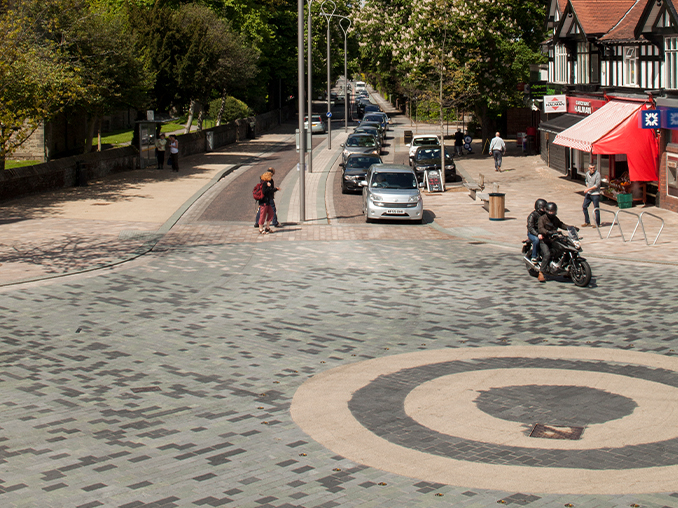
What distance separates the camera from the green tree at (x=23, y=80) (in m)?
23.7

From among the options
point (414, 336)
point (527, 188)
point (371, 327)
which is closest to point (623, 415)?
point (414, 336)

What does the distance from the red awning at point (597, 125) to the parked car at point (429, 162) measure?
666 centimetres

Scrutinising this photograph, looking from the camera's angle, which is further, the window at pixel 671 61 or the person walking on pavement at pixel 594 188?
the window at pixel 671 61

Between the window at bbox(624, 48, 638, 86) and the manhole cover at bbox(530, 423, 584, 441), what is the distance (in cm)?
2312

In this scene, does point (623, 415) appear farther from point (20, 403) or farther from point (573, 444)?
point (20, 403)

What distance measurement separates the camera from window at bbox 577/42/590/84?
1373 inches

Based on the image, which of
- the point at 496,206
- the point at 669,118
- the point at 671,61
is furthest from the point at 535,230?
the point at 671,61

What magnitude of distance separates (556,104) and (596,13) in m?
4.30

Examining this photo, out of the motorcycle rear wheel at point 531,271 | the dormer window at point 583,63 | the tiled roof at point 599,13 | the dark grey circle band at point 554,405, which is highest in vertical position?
the tiled roof at point 599,13

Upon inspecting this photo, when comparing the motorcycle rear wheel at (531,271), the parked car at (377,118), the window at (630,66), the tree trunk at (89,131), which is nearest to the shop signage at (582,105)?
the window at (630,66)

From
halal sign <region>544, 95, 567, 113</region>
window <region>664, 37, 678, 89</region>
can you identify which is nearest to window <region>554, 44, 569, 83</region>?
halal sign <region>544, 95, 567, 113</region>

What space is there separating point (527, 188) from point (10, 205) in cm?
2049

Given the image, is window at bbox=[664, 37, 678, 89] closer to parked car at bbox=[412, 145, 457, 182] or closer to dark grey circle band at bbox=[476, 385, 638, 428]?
parked car at bbox=[412, 145, 457, 182]

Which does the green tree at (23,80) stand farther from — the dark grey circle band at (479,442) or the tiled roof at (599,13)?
the tiled roof at (599,13)
